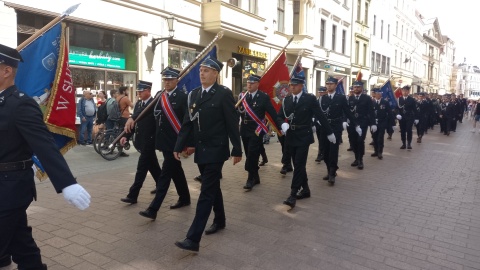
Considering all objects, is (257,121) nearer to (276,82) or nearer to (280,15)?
(276,82)

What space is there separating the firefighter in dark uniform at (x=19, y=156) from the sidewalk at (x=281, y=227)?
1199 millimetres

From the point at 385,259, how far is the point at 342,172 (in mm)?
4856

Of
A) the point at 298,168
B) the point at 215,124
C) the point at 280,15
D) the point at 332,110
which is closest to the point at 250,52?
the point at 280,15

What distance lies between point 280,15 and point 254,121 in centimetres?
1626

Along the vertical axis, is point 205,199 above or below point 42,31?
below

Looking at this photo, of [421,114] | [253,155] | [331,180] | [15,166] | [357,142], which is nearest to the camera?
[15,166]

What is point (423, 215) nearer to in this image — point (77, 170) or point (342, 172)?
point (342, 172)

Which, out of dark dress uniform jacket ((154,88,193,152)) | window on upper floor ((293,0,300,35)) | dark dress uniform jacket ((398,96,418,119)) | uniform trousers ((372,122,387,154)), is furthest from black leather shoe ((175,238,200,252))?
window on upper floor ((293,0,300,35))

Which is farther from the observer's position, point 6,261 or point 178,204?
point 178,204

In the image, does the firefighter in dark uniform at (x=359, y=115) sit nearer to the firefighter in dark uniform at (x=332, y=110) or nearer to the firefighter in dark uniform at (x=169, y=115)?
the firefighter in dark uniform at (x=332, y=110)

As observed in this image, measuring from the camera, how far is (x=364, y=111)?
9828 millimetres

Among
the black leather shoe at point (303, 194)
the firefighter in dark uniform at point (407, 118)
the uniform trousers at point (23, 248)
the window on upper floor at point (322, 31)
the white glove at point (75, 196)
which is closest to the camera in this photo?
the white glove at point (75, 196)

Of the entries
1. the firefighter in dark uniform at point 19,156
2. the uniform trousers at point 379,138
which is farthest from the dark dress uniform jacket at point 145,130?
the uniform trousers at point 379,138

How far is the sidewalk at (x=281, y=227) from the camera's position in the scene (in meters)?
3.93
